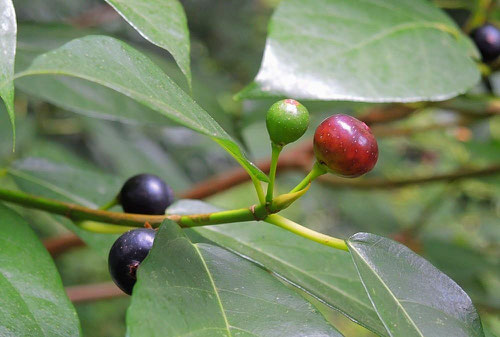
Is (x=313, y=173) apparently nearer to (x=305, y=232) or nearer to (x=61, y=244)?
(x=305, y=232)

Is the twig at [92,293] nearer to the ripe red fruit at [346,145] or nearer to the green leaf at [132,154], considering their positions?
the green leaf at [132,154]

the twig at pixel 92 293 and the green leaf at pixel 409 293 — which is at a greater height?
the green leaf at pixel 409 293

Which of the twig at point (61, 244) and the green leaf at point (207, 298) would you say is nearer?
the green leaf at point (207, 298)

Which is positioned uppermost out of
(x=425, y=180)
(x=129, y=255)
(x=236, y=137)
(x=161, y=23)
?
(x=161, y=23)

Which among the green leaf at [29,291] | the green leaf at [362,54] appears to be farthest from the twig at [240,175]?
the green leaf at [29,291]

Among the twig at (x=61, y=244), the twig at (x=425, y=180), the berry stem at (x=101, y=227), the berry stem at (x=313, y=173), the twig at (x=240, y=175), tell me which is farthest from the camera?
the twig at (x=425, y=180)

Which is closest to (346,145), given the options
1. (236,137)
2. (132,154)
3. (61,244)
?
(236,137)
